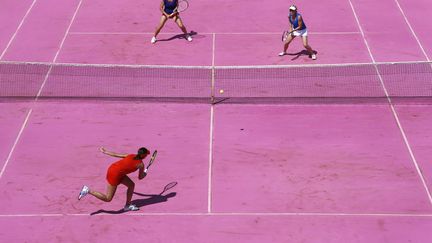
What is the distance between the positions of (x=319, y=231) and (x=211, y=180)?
2678 mm

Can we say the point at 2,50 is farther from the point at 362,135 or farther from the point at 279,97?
the point at 362,135

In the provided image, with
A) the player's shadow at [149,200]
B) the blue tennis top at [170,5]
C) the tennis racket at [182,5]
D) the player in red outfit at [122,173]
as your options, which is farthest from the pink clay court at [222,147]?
the blue tennis top at [170,5]

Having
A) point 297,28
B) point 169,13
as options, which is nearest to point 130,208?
point 297,28

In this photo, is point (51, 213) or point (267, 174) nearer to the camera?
point (51, 213)

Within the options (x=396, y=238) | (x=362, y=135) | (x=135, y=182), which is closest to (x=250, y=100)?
(x=362, y=135)

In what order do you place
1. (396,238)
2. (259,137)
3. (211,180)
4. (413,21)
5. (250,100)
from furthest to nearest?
1. (413,21)
2. (250,100)
3. (259,137)
4. (211,180)
5. (396,238)

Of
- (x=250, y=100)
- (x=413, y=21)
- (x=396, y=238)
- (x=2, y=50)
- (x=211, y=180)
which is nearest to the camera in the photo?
(x=396, y=238)

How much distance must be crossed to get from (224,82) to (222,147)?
124 inches

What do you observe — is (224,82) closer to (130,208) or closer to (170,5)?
(170,5)

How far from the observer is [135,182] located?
15.6 metres

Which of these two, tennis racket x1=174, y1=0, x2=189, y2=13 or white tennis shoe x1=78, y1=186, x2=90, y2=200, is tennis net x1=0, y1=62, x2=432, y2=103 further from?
white tennis shoe x1=78, y1=186, x2=90, y2=200

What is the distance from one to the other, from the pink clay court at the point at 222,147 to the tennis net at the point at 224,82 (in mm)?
309

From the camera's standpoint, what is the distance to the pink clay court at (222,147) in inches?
562

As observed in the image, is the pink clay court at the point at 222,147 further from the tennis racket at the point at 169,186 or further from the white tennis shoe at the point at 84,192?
the white tennis shoe at the point at 84,192
